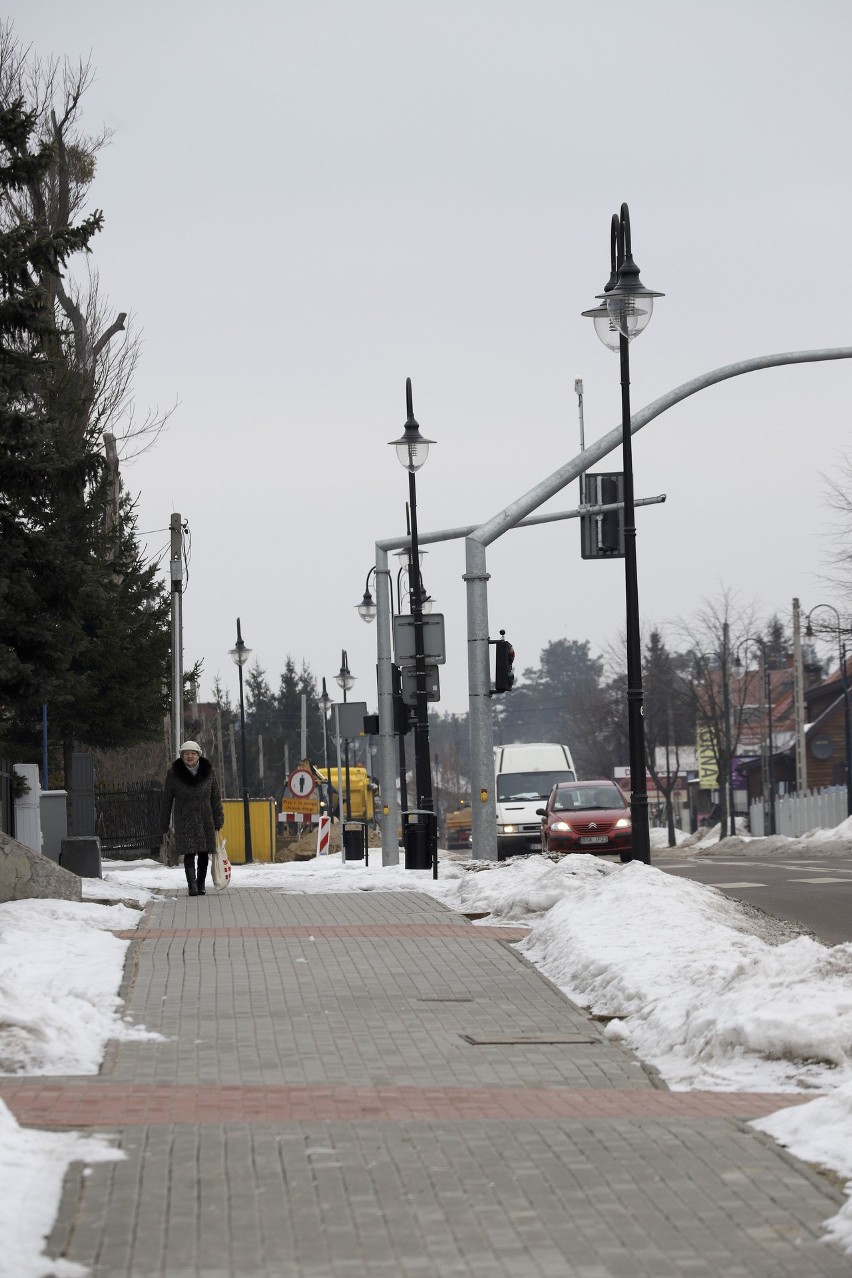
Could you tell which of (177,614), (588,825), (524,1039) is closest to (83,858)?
(177,614)

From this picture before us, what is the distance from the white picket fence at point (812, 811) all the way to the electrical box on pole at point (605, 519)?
3696 cm

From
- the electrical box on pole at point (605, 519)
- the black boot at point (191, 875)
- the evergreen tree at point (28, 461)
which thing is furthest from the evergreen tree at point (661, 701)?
the evergreen tree at point (28, 461)

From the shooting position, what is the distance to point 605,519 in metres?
19.8

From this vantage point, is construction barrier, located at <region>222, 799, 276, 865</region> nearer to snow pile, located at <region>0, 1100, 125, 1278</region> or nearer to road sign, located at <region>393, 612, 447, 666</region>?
road sign, located at <region>393, 612, 447, 666</region>

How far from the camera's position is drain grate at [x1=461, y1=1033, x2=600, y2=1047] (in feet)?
31.3

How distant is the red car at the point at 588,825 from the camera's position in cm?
3011

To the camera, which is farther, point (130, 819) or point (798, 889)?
point (130, 819)

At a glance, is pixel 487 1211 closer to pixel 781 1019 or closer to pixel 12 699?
pixel 781 1019

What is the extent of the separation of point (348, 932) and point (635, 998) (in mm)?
4882

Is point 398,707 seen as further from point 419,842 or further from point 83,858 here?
point 83,858

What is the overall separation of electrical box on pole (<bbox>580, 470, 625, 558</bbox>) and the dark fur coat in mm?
4955

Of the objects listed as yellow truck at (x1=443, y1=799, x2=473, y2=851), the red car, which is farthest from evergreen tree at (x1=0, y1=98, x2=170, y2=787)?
yellow truck at (x1=443, y1=799, x2=473, y2=851)

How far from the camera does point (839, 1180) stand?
20.7 feet

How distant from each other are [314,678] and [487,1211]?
167 meters
